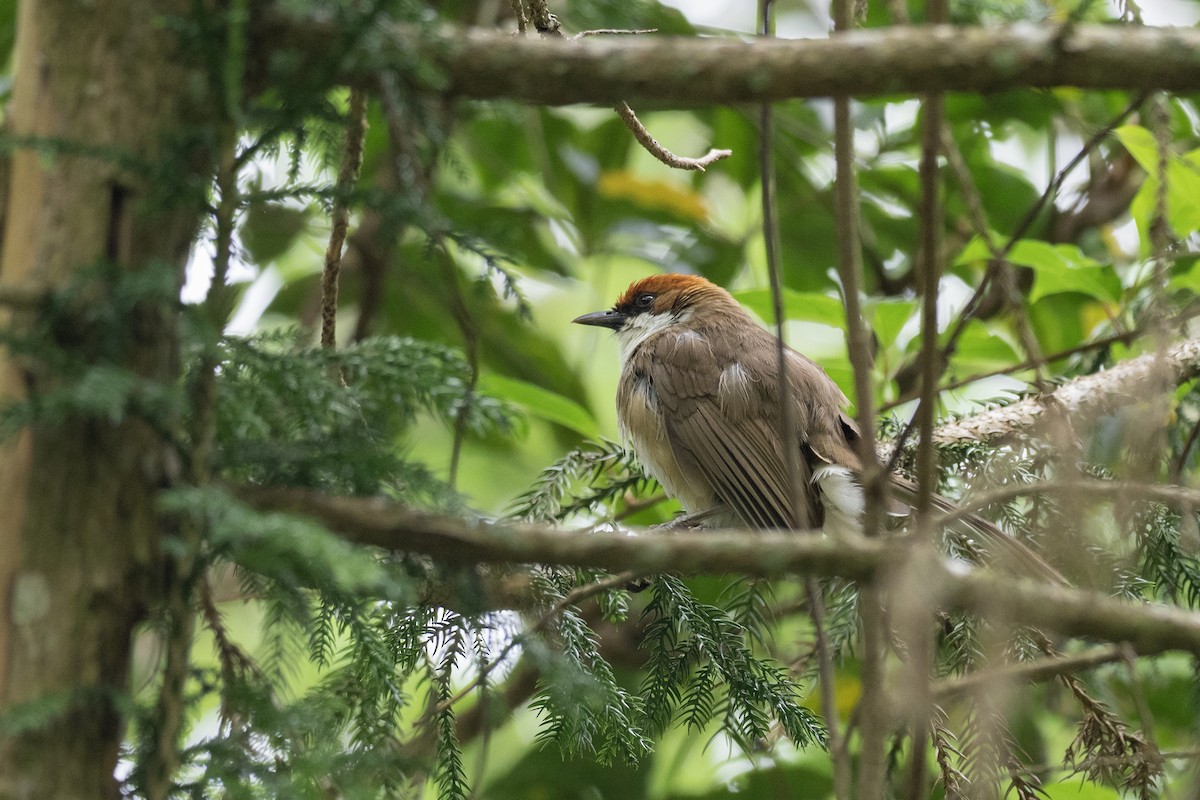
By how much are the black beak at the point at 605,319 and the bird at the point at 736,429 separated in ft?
1.59

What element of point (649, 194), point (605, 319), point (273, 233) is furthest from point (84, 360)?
point (649, 194)

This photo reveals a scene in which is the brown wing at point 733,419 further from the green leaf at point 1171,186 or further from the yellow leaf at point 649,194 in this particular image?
the green leaf at point 1171,186

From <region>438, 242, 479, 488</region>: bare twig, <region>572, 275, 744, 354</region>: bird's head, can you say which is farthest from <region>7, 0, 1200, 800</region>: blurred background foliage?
<region>572, 275, 744, 354</region>: bird's head

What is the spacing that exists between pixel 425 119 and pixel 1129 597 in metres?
2.38

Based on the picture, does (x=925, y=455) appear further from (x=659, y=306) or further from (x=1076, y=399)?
(x=659, y=306)

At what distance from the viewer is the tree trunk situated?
1.46 meters

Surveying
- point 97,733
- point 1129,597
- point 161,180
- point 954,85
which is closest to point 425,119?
point 161,180

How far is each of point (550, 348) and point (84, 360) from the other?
448cm

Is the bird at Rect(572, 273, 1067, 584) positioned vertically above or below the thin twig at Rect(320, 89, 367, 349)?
below

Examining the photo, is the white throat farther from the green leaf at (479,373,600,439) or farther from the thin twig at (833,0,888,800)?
the thin twig at (833,0,888,800)

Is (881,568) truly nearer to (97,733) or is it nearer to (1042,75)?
(1042,75)

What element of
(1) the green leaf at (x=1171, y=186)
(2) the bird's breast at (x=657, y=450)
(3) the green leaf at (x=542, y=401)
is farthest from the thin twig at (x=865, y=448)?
(2) the bird's breast at (x=657, y=450)

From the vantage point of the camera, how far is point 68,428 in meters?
1.51

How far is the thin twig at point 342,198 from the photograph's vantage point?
1805mm
